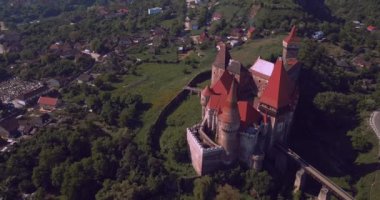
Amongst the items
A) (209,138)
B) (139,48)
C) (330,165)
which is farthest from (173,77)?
(330,165)

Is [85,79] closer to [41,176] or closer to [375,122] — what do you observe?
[41,176]

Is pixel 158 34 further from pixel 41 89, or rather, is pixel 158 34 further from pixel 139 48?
pixel 41 89

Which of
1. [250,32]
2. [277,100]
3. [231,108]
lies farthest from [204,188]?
[250,32]

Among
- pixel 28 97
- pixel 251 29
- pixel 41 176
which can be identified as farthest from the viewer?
pixel 251 29

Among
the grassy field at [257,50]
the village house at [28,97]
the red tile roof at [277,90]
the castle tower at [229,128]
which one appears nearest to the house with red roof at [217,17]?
the grassy field at [257,50]

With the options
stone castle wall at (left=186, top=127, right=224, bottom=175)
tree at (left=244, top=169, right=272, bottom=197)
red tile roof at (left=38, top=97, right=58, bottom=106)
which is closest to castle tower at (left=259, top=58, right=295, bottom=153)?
tree at (left=244, top=169, right=272, bottom=197)

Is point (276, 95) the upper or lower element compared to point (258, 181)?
upper
